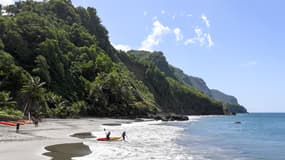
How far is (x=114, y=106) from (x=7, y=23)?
43.0 metres

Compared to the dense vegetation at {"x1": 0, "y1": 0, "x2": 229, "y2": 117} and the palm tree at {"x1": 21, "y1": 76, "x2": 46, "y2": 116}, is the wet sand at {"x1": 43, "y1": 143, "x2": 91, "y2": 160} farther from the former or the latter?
the palm tree at {"x1": 21, "y1": 76, "x2": 46, "y2": 116}

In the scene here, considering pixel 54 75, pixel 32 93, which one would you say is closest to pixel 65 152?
pixel 32 93

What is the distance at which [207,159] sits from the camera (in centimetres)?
2747

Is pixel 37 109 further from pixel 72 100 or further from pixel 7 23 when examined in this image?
pixel 7 23

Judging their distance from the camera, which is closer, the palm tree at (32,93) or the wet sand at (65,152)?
the wet sand at (65,152)

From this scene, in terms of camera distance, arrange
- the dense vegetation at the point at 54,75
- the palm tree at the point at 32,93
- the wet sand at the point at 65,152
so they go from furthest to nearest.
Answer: the dense vegetation at the point at 54,75, the palm tree at the point at 32,93, the wet sand at the point at 65,152

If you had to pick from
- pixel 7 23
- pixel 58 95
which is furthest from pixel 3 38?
pixel 58 95

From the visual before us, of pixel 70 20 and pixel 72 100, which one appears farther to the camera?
pixel 70 20

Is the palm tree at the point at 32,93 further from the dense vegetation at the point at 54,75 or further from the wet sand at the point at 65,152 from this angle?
the wet sand at the point at 65,152

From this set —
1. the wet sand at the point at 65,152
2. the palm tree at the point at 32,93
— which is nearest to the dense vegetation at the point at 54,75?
the palm tree at the point at 32,93

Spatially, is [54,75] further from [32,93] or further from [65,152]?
[65,152]

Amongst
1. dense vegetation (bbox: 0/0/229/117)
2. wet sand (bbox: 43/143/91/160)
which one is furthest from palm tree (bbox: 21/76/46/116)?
wet sand (bbox: 43/143/91/160)

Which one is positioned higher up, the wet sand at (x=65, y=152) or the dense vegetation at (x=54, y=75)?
the dense vegetation at (x=54, y=75)

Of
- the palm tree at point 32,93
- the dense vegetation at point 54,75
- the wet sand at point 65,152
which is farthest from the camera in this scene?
the dense vegetation at point 54,75
